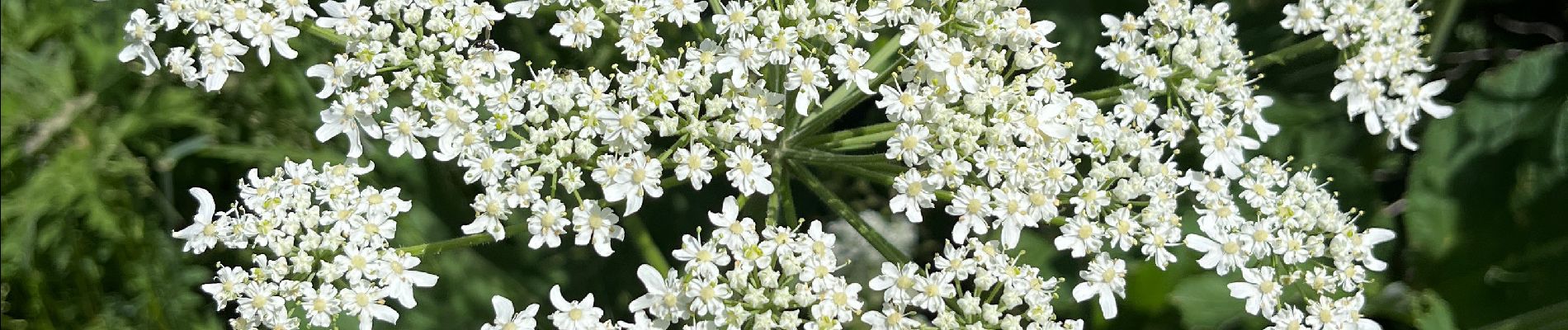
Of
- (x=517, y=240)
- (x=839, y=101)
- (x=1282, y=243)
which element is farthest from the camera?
(x=517, y=240)

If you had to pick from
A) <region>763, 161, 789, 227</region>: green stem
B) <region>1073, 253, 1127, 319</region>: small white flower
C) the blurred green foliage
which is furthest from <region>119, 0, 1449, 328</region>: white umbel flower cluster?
the blurred green foliage

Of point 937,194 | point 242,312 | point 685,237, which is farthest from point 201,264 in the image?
point 937,194

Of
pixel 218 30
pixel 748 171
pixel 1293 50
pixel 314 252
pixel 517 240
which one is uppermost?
pixel 1293 50

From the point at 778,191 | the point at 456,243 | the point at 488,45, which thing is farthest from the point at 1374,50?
the point at 456,243

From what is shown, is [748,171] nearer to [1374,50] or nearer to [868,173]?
[868,173]

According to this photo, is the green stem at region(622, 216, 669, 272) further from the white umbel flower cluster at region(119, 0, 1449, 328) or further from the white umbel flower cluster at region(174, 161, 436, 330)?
the white umbel flower cluster at region(174, 161, 436, 330)

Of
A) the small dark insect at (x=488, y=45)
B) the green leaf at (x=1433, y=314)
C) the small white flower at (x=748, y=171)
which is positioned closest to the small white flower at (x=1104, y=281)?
the small white flower at (x=748, y=171)

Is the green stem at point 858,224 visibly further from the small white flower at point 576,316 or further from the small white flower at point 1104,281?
the small white flower at point 576,316

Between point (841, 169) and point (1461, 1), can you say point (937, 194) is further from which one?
point (1461, 1)
